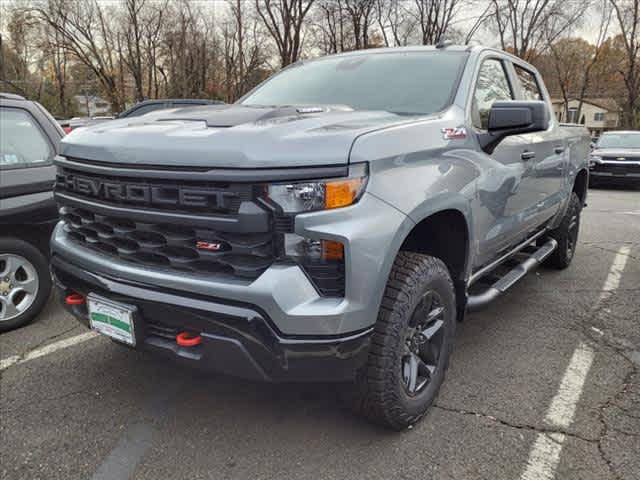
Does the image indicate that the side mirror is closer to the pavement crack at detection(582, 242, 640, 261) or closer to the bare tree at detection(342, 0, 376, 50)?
the pavement crack at detection(582, 242, 640, 261)

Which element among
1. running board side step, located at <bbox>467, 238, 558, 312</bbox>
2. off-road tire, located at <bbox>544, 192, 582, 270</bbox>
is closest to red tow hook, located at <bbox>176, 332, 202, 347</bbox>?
running board side step, located at <bbox>467, 238, 558, 312</bbox>

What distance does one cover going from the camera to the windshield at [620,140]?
14.0 m

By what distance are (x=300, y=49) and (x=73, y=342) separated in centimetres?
2861

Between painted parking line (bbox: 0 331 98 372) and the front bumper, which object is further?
painted parking line (bbox: 0 331 98 372)

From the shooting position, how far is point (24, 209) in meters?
3.67

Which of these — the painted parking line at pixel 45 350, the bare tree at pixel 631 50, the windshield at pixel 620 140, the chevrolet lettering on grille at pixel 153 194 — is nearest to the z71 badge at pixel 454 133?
the chevrolet lettering on grille at pixel 153 194

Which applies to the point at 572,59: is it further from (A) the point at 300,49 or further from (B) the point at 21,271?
(B) the point at 21,271

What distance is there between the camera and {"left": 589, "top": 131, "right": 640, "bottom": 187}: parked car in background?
1309cm

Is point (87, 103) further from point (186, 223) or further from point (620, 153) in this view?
point (186, 223)

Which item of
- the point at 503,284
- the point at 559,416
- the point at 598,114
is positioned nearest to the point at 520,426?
the point at 559,416

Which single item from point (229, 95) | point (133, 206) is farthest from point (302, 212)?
point (229, 95)

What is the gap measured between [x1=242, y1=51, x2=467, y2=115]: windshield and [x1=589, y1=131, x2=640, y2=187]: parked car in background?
36.3 ft

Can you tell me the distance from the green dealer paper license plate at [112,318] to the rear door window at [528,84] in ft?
10.9

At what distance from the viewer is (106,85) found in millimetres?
32812
